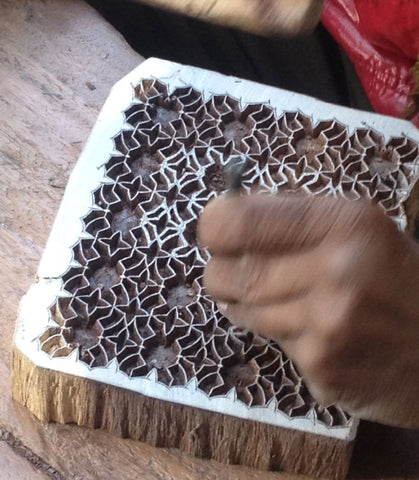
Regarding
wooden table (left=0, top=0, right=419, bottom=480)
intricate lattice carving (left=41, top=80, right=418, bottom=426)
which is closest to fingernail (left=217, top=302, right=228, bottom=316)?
intricate lattice carving (left=41, top=80, right=418, bottom=426)

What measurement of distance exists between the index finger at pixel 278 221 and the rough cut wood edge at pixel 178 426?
18 cm

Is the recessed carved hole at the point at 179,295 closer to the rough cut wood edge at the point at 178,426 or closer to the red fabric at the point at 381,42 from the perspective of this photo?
the rough cut wood edge at the point at 178,426

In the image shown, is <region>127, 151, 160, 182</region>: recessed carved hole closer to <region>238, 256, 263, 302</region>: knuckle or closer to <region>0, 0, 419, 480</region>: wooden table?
<region>0, 0, 419, 480</region>: wooden table

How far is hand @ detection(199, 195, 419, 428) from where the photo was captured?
514 millimetres

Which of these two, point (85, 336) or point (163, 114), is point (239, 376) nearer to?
point (85, 336)

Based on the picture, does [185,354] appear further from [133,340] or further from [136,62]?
[136,62]

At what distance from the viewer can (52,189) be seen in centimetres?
85

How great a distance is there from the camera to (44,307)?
689 millimetres

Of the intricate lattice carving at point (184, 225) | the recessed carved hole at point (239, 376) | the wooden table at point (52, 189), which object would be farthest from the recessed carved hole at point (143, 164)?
the recessed carved hole at point (239, 376)

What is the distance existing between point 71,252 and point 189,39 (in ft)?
2.31

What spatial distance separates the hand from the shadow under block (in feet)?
0.38

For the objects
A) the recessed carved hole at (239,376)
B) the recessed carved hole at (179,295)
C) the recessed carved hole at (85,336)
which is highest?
the recessed carved hole at (179,295)

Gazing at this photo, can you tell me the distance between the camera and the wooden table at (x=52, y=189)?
0.69 m

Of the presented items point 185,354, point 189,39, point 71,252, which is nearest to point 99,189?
point 71,252
